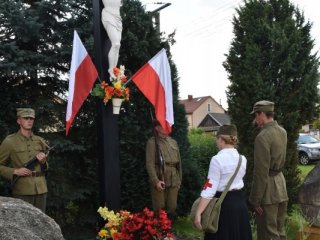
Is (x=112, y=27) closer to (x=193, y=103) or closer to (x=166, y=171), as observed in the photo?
(x=166, y=171)

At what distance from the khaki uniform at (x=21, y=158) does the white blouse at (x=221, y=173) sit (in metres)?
1.98

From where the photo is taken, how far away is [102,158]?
4367 mm

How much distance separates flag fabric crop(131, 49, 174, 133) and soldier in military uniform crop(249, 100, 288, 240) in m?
0.97

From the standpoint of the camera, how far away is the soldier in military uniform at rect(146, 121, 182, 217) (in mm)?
5211

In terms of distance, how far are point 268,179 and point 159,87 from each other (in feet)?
5.06

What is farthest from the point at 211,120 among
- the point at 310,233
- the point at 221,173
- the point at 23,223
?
the point at 23,223

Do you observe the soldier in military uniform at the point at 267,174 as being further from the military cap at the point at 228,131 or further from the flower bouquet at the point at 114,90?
the flower bouquet at the point at 114,90

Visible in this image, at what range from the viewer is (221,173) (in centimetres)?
356

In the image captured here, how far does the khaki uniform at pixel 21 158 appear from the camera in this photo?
4602 mm

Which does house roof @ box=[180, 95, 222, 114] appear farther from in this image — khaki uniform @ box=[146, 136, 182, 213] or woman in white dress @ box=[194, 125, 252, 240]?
woman in white dress @ box=[194, 125, 252, 240]

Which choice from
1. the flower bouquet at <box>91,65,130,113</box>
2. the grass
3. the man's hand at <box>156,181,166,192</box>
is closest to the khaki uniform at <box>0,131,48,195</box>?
the flower bouquet at <box>91,65,130,113</box>

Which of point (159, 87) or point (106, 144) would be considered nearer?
point (106, 144)

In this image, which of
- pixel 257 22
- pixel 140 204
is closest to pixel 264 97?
pixel 257 22

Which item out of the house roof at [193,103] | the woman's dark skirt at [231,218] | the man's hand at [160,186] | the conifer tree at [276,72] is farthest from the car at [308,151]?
the house roof at [193,103]
